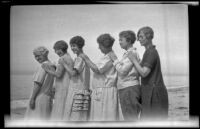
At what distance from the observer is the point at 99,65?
393 centimetres

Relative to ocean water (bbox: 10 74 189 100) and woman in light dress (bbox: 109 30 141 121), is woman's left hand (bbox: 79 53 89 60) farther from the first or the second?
ocean water (bbox: 10 74 189 100)

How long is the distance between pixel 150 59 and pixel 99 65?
0.62 meters

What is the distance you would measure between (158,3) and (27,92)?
1.95 m

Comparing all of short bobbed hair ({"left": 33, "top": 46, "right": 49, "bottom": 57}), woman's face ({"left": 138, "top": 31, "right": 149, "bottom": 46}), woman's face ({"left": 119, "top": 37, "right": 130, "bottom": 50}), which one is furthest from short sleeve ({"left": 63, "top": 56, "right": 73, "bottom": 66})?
woman's face ({"left": 138, "top": 31, "right": 149, "bottom": 46})

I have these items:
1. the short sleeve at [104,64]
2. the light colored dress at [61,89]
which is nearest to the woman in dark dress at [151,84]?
the short sleeve at [104,64]

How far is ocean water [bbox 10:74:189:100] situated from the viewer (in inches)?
155

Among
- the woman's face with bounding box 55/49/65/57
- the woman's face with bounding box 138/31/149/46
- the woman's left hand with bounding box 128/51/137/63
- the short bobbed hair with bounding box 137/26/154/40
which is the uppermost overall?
the short bobbed hair with bounding box 137/26/154/40

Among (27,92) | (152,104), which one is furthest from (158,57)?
(27,92)

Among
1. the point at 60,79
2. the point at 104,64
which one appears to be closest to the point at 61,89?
the point at 60,79

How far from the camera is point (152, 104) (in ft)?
12.7

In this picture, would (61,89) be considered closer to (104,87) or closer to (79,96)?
(79,96)

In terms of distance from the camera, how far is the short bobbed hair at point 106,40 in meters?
3.96

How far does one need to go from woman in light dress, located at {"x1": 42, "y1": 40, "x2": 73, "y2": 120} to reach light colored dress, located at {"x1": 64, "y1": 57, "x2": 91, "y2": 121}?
6cm

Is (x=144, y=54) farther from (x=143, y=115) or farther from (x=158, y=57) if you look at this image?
(x=143, y=115)
